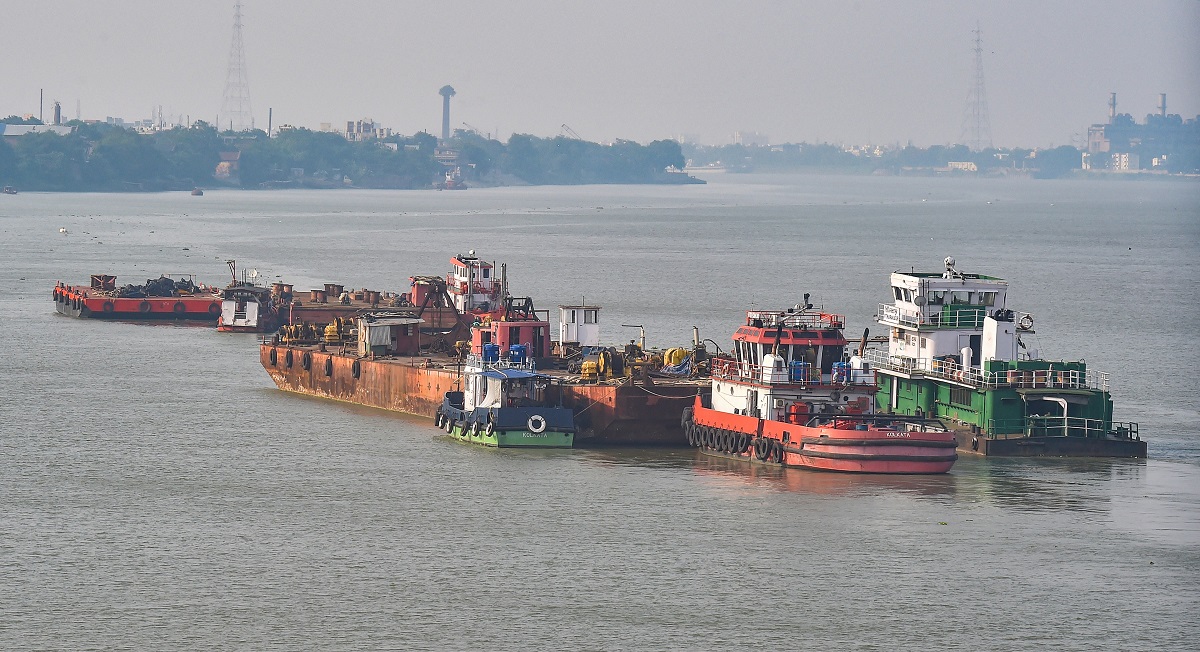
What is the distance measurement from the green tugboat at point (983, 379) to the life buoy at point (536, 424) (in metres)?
10.7

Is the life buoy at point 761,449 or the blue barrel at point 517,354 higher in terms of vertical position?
the blue barrel at point 517,354

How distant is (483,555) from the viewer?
4931cm

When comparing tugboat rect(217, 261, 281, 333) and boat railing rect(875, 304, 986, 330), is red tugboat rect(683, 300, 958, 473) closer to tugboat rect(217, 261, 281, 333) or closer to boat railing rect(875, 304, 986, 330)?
boat railing rect(875, 304, 986, 330)

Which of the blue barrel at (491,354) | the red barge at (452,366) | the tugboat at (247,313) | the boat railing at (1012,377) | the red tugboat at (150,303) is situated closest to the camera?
the boat railing at (1012,377)

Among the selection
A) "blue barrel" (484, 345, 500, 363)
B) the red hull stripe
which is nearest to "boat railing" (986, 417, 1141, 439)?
the red hull stripe

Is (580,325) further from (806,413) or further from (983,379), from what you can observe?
(983,379)

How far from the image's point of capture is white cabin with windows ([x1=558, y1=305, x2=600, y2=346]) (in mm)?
76062

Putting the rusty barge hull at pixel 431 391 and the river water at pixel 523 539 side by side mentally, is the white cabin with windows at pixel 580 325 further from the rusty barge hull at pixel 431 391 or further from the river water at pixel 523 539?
the river water at pixel 523 539

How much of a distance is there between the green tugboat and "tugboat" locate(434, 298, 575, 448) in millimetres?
10453

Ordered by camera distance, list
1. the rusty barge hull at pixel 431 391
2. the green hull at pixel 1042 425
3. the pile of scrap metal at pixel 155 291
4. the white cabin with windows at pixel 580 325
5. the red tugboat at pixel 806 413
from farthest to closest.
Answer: the pile of scrap metal at pixel 155 291
the white cabin with windows at pixel 580 325
the rusty barge hull at pixel 431 391
the green hull at pixel 1042 425
the red tugboat at pixel 806 413

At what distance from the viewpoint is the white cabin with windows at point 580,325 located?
76062mm

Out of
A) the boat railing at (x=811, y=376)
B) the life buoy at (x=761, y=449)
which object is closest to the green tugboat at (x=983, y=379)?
the boat railing at (x=811, y=376)

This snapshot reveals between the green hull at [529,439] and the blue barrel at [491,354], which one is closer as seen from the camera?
the green hull at [529,439]

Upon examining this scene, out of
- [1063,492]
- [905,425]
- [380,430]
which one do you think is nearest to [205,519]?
[380,430]
